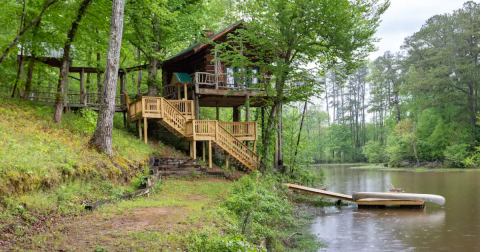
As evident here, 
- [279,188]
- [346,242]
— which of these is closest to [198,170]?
[279,188]

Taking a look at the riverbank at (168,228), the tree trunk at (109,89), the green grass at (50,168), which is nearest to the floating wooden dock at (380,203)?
the riverbank at (168,228)

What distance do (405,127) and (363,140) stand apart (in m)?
19.9

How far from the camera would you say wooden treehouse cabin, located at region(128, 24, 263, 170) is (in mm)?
17750

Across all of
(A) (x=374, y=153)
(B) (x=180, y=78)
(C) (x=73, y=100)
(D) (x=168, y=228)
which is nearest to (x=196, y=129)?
→ (B) (x=180, y=78)

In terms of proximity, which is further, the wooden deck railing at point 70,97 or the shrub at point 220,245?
the wooden deck railing at point 70,97

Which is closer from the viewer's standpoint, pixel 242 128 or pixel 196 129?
pixel 196 129

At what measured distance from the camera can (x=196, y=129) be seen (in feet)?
57.9

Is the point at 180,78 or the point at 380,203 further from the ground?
the point at 180,78

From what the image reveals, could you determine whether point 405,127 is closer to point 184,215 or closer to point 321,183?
point 321,183

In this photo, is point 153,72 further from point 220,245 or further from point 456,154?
point 456,154

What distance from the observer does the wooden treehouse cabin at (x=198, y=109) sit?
17750 mm

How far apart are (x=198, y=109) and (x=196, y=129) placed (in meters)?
2.86

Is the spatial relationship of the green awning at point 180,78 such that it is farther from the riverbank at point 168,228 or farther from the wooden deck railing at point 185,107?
the riverbank at point 168,228

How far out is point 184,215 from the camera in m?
7.69
